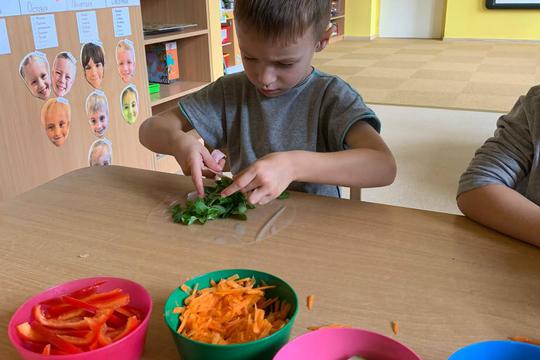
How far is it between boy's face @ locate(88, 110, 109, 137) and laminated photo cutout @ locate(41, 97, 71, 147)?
127mm

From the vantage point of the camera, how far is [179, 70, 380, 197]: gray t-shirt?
104 cm

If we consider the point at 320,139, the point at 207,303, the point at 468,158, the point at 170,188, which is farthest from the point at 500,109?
the point at 207,303

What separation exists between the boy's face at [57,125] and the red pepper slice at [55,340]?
1.47 metres

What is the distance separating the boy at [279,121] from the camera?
2.68ft

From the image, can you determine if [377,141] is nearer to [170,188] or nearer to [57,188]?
[170,188]

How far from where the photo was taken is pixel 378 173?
0.86m

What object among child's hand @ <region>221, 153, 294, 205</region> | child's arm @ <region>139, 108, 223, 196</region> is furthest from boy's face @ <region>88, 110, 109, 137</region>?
child's hand @ <region>221, 153, 294, 205</region>

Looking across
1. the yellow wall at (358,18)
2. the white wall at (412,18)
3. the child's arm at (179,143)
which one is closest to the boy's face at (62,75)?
the child's arm at (179,143)

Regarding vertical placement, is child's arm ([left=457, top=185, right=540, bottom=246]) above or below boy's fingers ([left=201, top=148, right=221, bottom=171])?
below

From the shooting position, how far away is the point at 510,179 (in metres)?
0.84

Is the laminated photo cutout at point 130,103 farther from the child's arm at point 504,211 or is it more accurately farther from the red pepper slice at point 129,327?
the red pepper slice at point 129,327

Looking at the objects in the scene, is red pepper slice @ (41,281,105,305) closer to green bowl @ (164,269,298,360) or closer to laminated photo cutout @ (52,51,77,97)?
green bowl @ (164,269,298,360)

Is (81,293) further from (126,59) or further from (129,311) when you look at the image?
(126,59)

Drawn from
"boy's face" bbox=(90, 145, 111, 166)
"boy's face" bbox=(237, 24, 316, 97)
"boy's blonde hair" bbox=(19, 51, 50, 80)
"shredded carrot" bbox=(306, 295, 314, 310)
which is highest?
"boy's face" bbox=(237, 24, 316, 97)
